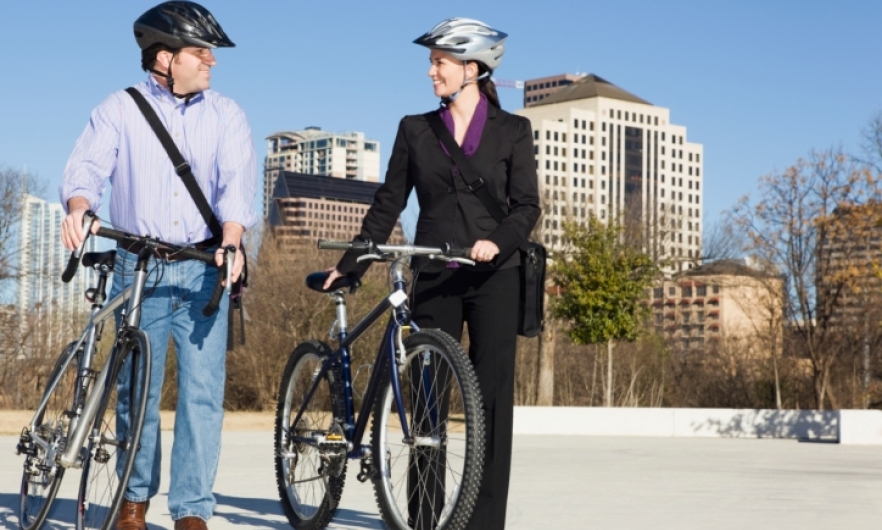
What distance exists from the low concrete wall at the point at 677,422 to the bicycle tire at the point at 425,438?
22392 mm

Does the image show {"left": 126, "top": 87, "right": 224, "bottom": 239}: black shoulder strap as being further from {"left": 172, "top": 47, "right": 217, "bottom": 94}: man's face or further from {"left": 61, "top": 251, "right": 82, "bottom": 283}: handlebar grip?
{"left": 61, "top": 251, "right": 82, "bottom": 283}: handlebar grip

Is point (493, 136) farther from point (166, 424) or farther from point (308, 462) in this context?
point (166, 424)

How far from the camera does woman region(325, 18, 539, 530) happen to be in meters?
5.23

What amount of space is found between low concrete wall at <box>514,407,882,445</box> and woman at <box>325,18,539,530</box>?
22.2 m

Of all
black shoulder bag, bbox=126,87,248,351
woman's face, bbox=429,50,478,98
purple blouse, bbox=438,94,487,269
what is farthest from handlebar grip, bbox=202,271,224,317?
woman's face, bbox=429,50,478,98

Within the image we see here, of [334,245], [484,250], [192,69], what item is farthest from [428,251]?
[192,69]

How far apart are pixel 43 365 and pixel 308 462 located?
3939 centimetres

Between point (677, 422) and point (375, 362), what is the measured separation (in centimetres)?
2415

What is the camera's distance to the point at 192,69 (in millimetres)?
5309

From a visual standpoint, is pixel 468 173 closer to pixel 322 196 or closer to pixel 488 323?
pixel 488 323

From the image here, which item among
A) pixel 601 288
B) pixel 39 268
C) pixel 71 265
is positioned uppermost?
pixel 39 268

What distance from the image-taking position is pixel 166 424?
27.3 meters

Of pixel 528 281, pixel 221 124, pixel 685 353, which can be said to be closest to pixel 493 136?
pixel 528 281

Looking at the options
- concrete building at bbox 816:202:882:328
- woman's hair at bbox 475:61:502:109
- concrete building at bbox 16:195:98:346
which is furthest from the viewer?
concrete building at bbox 16:195:98:346
